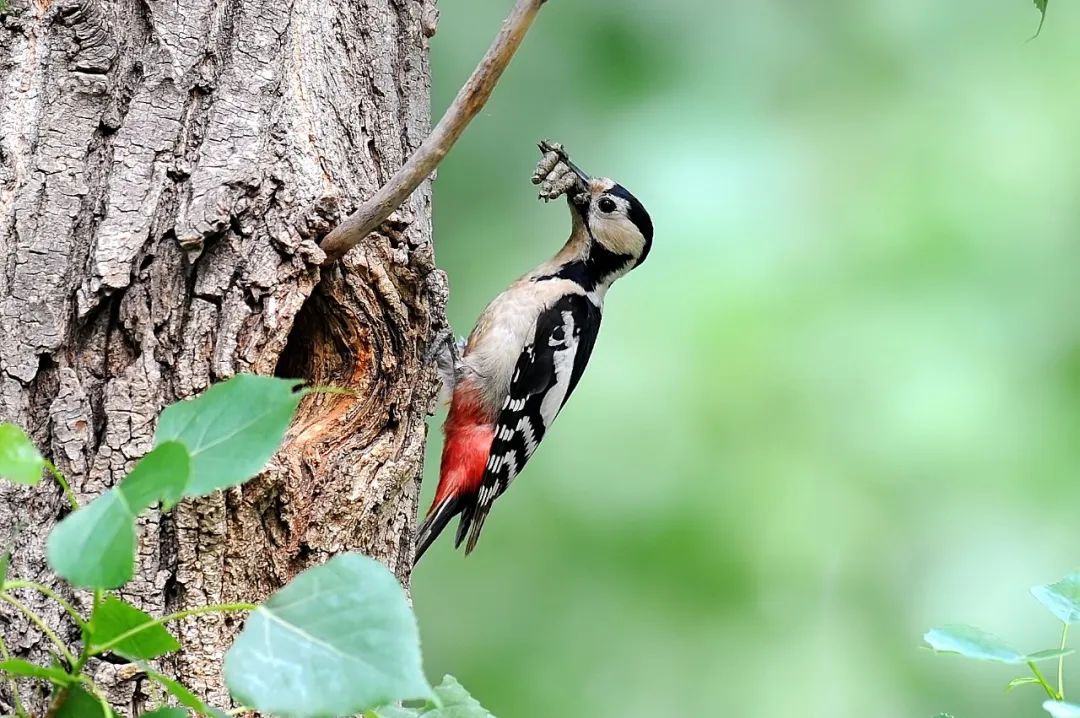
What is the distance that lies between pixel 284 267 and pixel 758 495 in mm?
2677

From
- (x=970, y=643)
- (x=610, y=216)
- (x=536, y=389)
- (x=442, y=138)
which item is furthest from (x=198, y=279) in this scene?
(x=610, y=216)

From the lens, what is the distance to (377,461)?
2020 mm

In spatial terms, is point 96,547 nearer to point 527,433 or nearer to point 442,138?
point 442,138

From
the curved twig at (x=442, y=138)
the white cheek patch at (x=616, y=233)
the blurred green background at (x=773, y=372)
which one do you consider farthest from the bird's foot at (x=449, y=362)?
the blurred green background at (x=773, y=372)

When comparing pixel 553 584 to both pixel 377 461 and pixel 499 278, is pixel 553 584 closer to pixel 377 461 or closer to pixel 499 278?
pixel 499 278

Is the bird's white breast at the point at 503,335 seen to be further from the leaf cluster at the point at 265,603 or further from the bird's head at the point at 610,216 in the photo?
the leaf cluster at the point at 265,603

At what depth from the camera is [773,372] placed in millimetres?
4250

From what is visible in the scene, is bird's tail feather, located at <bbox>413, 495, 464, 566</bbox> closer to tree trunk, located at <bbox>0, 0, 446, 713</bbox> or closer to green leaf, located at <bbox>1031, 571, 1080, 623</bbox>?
tree trunk, located at <bbox>0, 0, 446, 713</bbox>

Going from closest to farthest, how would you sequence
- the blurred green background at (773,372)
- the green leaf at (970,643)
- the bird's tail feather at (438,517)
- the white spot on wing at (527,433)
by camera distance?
the green leaf at (970,643), the bird's tail feather at (438,517), the white spot on wing at (527,433), the blurred green background at (773,372)

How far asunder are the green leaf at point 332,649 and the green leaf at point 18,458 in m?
0.20

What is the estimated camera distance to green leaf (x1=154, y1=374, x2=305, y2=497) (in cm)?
89

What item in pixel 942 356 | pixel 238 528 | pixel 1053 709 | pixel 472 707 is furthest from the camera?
pixel 942 356

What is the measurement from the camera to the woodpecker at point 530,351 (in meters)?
3.17

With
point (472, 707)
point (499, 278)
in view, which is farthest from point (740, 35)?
point (472, 707)
